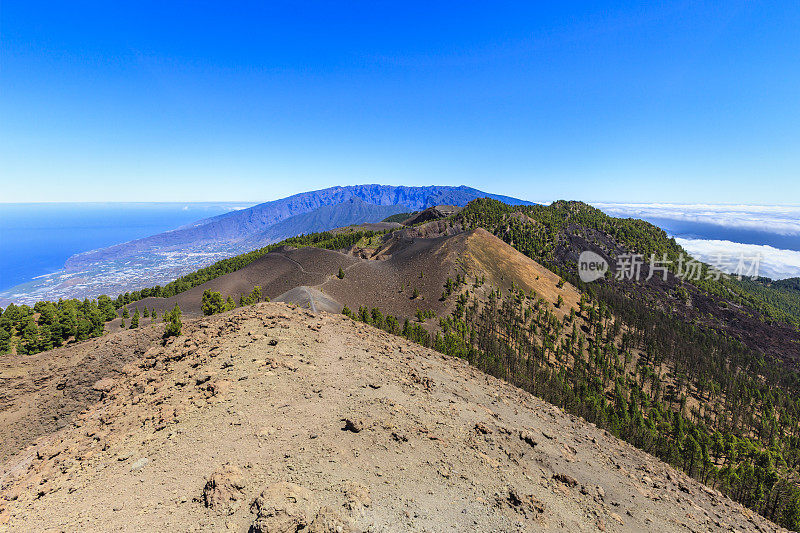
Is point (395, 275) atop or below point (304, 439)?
below

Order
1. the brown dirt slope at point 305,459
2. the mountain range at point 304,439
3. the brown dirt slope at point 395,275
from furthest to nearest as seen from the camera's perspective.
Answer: the brown dirt slope at point 395,275, the mountain range at point 304,439, the brown dirt slope at point 305,459

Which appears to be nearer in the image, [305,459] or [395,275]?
[305,459]

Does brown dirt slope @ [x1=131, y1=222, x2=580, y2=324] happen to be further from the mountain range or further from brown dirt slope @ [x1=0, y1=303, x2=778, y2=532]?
brown dirt slope @ [x1=0, y1=303, x2=778, y2=532]

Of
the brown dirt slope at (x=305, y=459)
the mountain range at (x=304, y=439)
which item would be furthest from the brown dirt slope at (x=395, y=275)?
the brown dirt slope at (x=305, y=459)

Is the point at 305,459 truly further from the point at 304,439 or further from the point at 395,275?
the point at 395,275

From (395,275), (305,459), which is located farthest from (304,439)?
(395,275)

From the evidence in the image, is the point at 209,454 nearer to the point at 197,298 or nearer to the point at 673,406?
the point at 197,298

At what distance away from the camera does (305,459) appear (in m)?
13.3

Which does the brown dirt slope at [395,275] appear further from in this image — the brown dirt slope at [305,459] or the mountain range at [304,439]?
the brown dirt slope at [305,459]

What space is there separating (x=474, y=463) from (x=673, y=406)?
114612 mm

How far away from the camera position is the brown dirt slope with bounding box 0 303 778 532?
34.9ft

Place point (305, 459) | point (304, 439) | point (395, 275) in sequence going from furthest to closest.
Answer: point (395, 275) → point (304, 439) → point (305, 459)

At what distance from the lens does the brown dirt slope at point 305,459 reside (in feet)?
34.9

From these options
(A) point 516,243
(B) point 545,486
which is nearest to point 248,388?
(B) point 545,486
